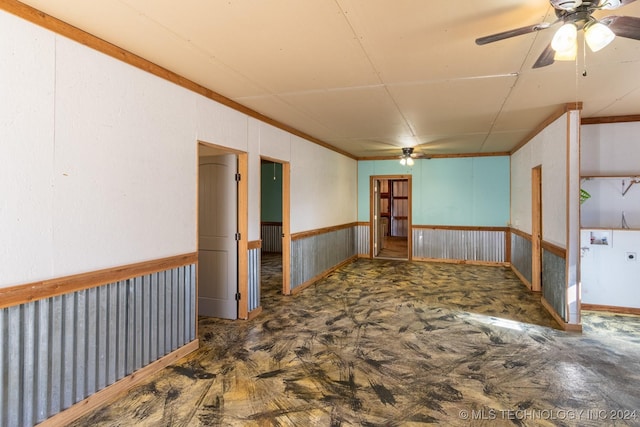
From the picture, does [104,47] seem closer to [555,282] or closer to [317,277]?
[317,277]

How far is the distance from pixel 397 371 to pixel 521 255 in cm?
485

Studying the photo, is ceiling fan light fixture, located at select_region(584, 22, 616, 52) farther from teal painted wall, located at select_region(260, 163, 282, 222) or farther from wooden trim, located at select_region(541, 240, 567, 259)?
teal painted wall, located at select_region(260, 163, 282, 222)

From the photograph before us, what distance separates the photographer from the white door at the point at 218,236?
14.6ft

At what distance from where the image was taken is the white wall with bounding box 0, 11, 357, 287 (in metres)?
2.11

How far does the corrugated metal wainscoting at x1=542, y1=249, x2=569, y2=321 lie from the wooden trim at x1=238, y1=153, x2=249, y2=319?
3.76 meters

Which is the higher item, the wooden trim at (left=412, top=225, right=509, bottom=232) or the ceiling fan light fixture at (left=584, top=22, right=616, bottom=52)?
the ceiling fan light fixture at (left=584, top=22, right=616, bottom=52)

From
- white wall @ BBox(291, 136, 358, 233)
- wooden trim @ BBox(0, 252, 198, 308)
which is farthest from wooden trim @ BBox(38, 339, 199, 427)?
white wall @ BBox(291, 136, 358, 233)

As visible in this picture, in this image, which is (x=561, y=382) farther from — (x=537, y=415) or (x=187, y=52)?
(x=187, y=52)

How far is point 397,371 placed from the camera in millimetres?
3115

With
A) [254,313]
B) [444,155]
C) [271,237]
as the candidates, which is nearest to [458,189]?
[444,155]

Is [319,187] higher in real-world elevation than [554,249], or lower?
higher

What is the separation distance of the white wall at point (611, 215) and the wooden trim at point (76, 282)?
508 centimetres

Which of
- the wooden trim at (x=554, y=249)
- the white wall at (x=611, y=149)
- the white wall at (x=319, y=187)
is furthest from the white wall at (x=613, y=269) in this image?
the white wall at (x=319, y=187)

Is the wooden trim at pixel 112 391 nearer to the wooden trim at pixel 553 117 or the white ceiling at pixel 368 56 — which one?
the white ceiling at pixel 368 56
